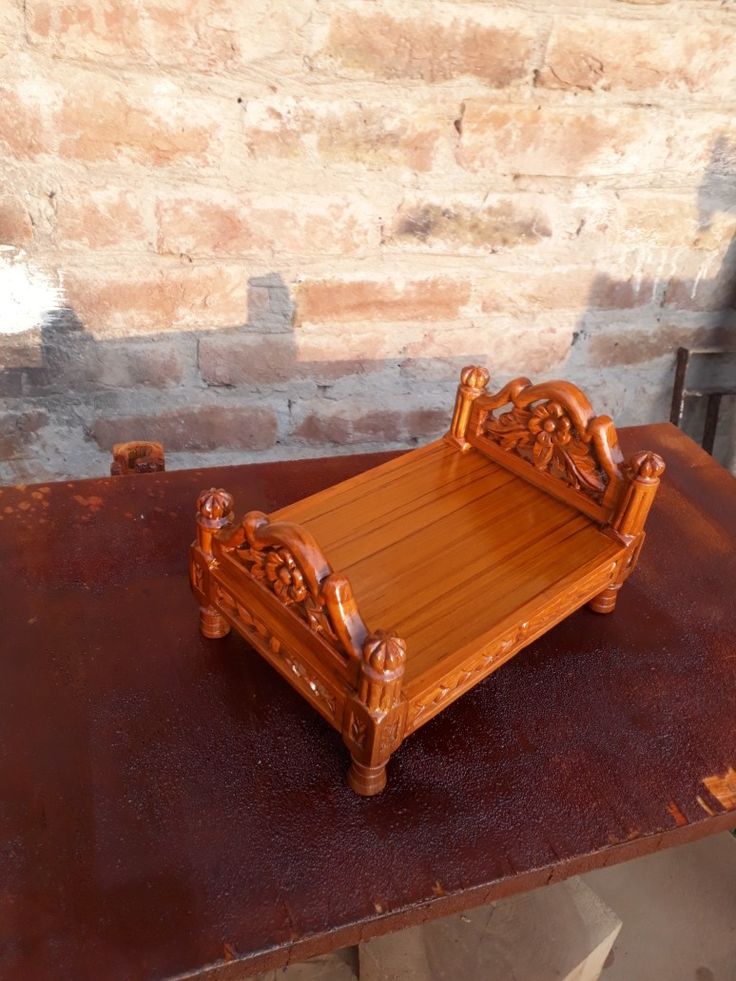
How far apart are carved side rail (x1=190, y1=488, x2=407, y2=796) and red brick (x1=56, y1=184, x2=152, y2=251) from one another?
2.52ft

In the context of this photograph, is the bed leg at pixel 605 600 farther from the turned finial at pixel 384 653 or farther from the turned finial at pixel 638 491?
the turned finial at pixel 384 653

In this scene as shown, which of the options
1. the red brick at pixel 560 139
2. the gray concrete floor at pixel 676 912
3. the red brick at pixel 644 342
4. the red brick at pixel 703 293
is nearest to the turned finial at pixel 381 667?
the gray concrete floor at pixel 676 912

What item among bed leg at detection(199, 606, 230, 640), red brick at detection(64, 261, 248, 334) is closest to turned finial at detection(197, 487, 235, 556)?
bed leg at detection(199, 606, 230, 640)

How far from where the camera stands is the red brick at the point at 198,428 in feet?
5.37

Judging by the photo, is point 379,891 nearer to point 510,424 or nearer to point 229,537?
point 229,537

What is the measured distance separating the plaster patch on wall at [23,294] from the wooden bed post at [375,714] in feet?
3.51

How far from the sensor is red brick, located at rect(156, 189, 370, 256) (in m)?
1.42

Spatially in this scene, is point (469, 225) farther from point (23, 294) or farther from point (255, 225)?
point (23, 294)

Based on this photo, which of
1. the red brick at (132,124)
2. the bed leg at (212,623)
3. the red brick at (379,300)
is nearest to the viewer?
the bed leg at (212,623)

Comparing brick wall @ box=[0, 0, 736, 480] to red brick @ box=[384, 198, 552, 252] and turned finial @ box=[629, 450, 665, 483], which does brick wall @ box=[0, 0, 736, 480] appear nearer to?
red brick @ box=[384, 198, 552, 252]

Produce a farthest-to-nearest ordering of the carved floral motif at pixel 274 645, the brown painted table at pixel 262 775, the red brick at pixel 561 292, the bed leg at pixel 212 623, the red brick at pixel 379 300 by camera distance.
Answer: the red brick at pixel 561 292, the red brick at pixel 379 300, the bed leg at pixel 212 623, the carved floral motif at pixel 274 645, the brown painted table at pixel 262 775

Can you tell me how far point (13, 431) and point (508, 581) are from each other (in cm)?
113

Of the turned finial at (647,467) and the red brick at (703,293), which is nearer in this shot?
the turned finial at (647,467)

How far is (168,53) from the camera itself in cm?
127
